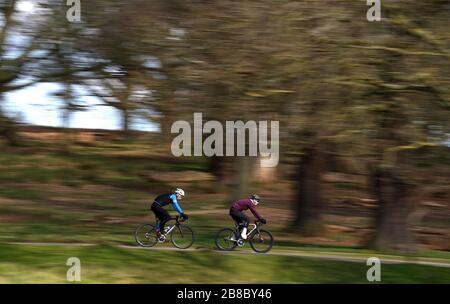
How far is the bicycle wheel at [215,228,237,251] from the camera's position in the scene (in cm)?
1759

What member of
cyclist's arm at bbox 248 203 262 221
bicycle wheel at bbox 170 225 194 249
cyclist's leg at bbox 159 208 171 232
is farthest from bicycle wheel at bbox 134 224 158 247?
cyclist's arm at bbox 248 203 262 221

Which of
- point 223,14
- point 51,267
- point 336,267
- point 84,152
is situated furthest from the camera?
point 84,152

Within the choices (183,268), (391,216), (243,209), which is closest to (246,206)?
(243,209)

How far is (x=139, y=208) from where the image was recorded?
3152 centimetres

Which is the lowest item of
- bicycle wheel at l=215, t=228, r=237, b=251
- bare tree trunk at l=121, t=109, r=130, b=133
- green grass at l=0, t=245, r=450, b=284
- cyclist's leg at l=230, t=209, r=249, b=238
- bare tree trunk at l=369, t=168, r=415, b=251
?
green grass at l=0, t=245, r=450, b=284

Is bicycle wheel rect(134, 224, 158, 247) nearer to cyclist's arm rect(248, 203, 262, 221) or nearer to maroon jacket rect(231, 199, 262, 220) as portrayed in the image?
maroon jacket rect(231, 199, 262, 220)

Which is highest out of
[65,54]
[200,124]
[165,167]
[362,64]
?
[165,167]

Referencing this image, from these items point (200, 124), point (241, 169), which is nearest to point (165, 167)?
point (241, 169)

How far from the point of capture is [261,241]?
59.3ft

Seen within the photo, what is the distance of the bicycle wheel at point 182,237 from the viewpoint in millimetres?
18172

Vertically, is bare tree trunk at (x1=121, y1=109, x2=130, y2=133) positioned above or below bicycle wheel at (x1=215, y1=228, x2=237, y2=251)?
above

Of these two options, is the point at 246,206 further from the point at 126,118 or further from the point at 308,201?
the point at 308,201
